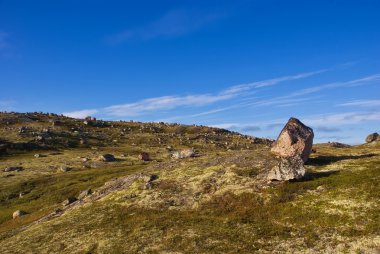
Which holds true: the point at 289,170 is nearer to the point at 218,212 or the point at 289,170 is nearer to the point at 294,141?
the point at 294,141

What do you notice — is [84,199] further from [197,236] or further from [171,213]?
[197,236]

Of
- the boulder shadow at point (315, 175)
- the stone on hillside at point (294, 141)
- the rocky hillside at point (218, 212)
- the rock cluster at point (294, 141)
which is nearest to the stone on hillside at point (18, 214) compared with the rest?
the rocky hillside at point (218, 212)

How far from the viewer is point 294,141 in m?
69.8

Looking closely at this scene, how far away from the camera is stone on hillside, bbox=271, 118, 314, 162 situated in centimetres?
6912

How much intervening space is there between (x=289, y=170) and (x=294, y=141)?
1015cm

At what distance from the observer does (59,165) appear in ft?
434

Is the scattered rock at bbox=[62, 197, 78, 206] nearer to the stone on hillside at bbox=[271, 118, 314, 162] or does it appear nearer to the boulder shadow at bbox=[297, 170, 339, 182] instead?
the stone on hillside at bbox=[271, 118, 314, 162]

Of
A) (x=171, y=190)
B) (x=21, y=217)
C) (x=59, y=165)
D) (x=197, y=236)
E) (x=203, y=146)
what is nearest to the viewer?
(x=197, y=236)

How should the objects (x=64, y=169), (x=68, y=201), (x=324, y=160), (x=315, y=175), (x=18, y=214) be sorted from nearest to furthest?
(x=315, y=175) < (x=324, y=160) < (x=68, y=201) < (x=18, y=214) < (x=64, y=169)

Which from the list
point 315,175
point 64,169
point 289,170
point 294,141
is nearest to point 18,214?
point 64,169

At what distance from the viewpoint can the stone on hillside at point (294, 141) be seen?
69125mm

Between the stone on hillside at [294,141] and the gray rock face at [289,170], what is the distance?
7.39 meters

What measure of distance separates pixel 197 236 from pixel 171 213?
9.82 m

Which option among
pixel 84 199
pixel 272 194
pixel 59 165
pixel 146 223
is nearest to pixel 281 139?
pixel 272 194
